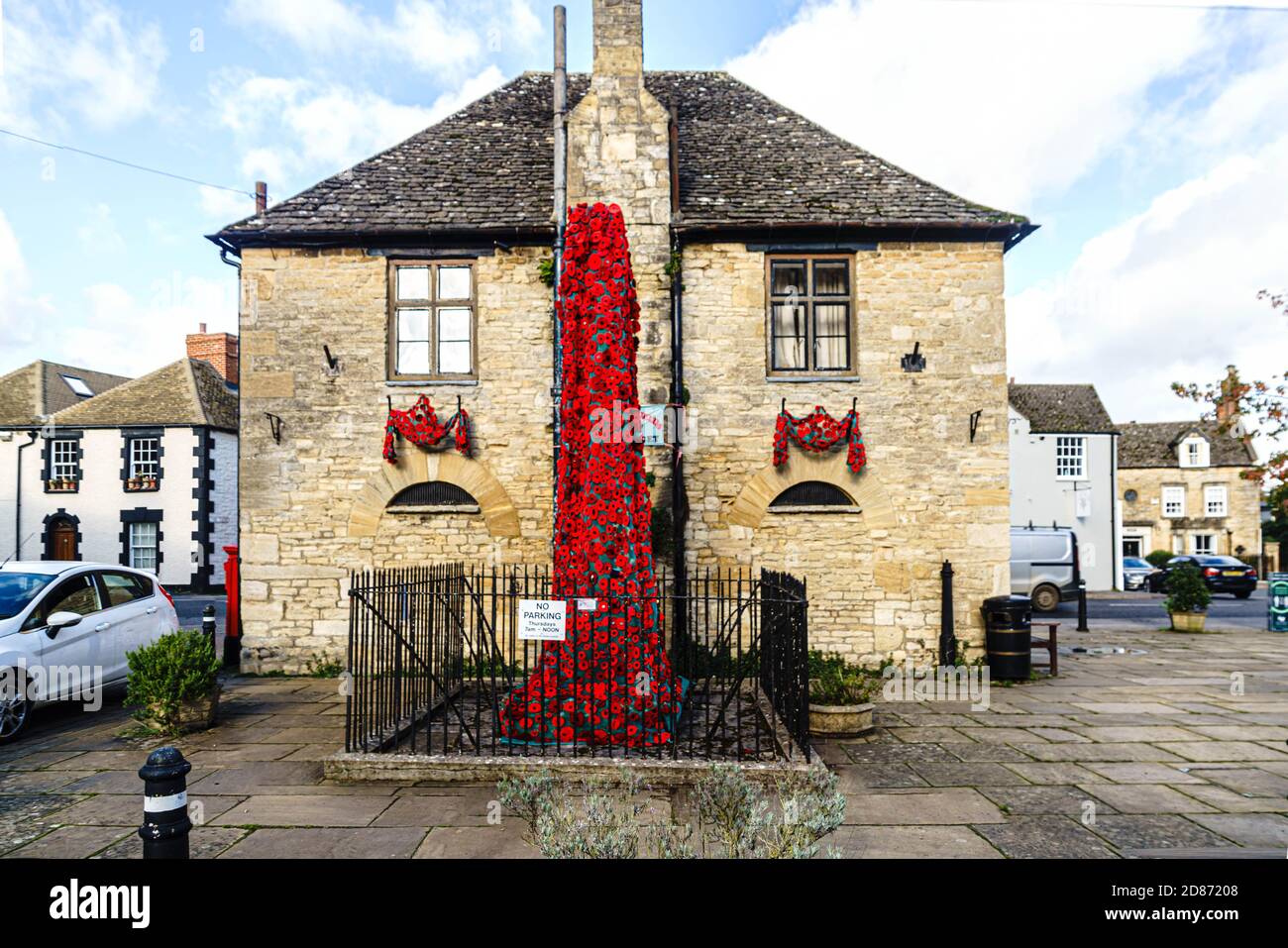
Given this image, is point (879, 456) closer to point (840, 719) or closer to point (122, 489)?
point (840, 719)

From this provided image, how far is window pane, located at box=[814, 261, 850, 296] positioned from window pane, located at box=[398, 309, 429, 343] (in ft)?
18.2

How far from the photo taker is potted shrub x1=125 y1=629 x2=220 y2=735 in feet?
24.2

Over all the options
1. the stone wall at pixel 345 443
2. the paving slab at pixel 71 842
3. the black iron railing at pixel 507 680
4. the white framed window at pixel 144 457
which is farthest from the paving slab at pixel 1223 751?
the white framed window at pixel 144 457

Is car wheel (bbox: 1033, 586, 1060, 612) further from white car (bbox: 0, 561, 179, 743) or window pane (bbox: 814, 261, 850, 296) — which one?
white car (bbox: 0, 561, 179, 743)

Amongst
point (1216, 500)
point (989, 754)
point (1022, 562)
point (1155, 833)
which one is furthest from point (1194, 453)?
point (1155, 833)

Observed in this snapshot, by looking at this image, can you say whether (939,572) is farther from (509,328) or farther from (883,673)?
(509,328)

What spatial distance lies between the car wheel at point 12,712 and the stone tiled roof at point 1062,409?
1208 inches

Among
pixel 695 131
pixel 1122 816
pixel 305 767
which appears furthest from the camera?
pixel 695 131

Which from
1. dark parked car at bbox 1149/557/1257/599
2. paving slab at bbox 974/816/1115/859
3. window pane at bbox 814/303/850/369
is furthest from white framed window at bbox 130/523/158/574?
dark parked car at bbox 1149/557/1257/599

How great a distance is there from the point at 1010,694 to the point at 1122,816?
437 centimetres

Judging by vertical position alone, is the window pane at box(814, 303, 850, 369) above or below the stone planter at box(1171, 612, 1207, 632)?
above
